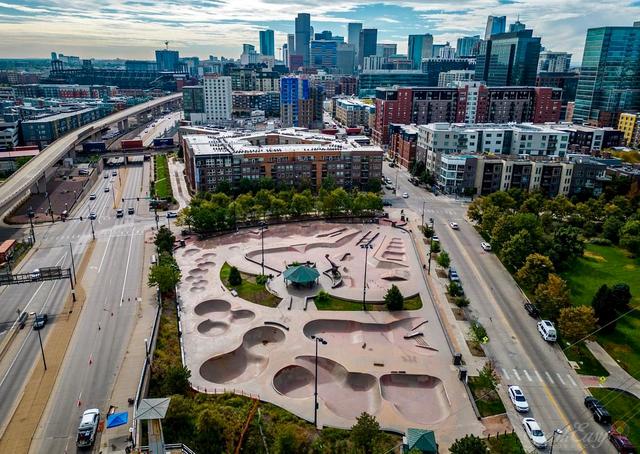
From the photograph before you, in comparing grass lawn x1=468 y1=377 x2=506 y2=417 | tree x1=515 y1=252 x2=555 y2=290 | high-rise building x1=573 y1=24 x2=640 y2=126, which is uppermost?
high-rise building x1=573 y1=24 x2=640 y2=126

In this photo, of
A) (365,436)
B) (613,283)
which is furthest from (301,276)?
(613,283)

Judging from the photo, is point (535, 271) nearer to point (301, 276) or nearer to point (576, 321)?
point (576, 321)

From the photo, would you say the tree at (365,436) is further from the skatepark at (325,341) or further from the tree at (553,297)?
the tree at (553,297)

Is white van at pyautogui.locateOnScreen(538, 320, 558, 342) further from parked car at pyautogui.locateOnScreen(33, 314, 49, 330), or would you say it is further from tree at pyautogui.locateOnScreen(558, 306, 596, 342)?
parked car at pyautogui.locateOnScreen(33, 314, 49, 330)

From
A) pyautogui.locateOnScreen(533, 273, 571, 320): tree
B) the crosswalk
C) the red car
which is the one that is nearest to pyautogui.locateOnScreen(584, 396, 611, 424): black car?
the red car

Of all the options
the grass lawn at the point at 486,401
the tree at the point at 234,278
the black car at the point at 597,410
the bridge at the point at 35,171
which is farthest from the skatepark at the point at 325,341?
the bridge at the point at 35,171

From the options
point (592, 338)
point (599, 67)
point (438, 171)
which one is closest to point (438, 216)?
point (438, 171)
